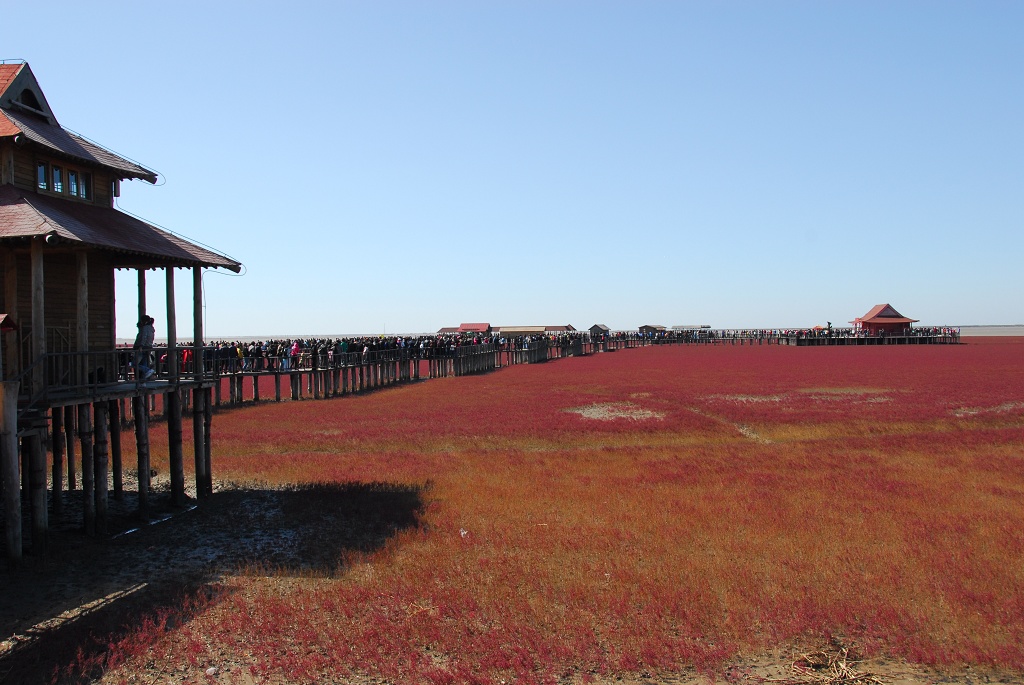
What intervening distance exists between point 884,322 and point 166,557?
107319mm

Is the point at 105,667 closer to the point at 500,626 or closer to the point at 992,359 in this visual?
the point at 500,626

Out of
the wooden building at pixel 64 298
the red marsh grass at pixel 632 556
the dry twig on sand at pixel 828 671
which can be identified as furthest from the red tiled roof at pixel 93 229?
the dry twig on sand at pixel 828 671

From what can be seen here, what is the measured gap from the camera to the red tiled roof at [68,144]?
1331 centimetres

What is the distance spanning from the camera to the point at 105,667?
8.22 metres

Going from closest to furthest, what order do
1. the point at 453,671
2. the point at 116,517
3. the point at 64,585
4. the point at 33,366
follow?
the point at 453,671 → the point at 64,585 → the point at 33,366 → the point at 116,517

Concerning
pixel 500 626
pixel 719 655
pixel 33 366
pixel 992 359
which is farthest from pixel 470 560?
pixel 992 359

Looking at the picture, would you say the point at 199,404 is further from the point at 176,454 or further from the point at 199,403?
the point at 176,454

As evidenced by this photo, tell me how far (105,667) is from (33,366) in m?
5.54

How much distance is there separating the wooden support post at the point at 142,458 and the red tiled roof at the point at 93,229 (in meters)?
2.84

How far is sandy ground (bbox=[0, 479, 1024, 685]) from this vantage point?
8039 mm

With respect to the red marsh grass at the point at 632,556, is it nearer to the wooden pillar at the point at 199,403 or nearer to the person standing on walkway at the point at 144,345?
the wooden pillar at the point at 199,403

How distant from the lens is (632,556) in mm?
11547

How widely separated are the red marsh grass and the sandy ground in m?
0.35

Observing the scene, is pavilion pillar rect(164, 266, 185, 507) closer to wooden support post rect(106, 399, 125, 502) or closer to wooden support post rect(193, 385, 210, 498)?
wooden support post rect(193, 385, 210, 498)
